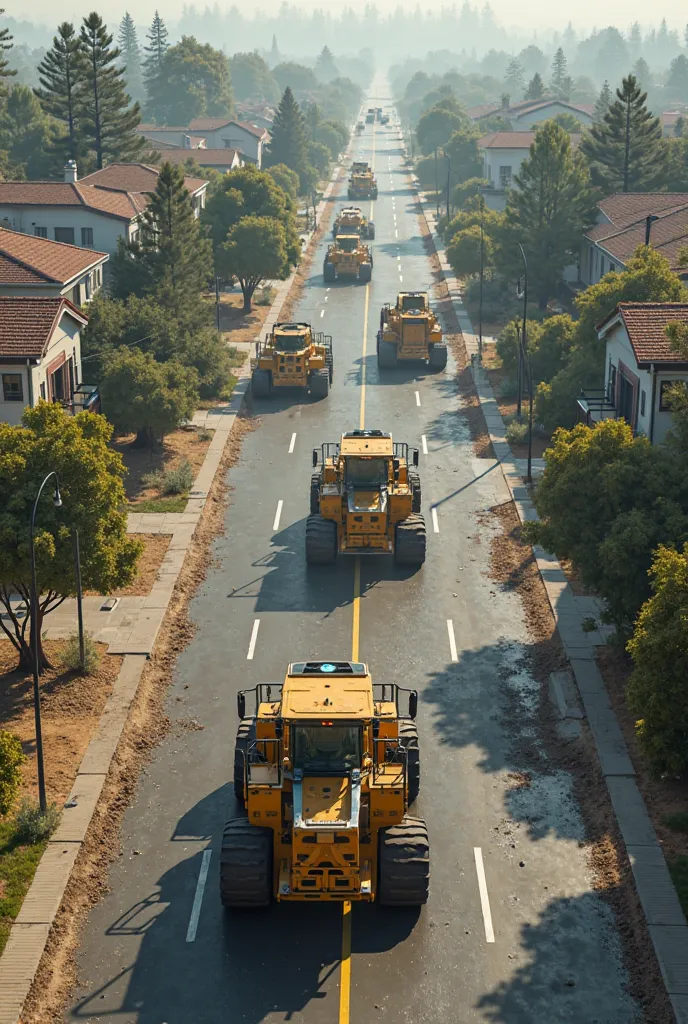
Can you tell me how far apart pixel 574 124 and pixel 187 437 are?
9330cm

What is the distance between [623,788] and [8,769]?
487 inches

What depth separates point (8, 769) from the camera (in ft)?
69.8

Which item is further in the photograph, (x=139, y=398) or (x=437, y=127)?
(x=437, y=127)

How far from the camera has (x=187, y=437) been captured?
53.3 m

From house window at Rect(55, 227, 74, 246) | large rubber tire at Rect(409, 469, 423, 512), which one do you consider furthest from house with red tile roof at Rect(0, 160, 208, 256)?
large rubber tire at Rect(409, 469, 423, 512)

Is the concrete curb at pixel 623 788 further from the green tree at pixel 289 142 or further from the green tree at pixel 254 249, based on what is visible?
the green tree at pixel 289 142

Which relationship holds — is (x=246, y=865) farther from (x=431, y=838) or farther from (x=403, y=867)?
(x=431, y=838)

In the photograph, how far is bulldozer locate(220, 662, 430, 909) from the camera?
21.4 m

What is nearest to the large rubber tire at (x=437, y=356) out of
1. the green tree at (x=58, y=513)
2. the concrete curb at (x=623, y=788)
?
the concrete curb at (x=623, y=788)

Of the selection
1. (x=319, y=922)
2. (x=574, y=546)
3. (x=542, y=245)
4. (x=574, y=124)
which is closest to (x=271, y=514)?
(x=574, y=546)

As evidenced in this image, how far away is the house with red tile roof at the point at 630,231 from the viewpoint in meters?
60.2

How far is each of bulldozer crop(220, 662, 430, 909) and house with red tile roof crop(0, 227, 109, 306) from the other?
32729 millimetres

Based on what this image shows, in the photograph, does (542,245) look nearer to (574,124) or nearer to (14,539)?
(14,539)

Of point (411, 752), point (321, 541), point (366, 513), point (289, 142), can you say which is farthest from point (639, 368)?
point (289, 142)
